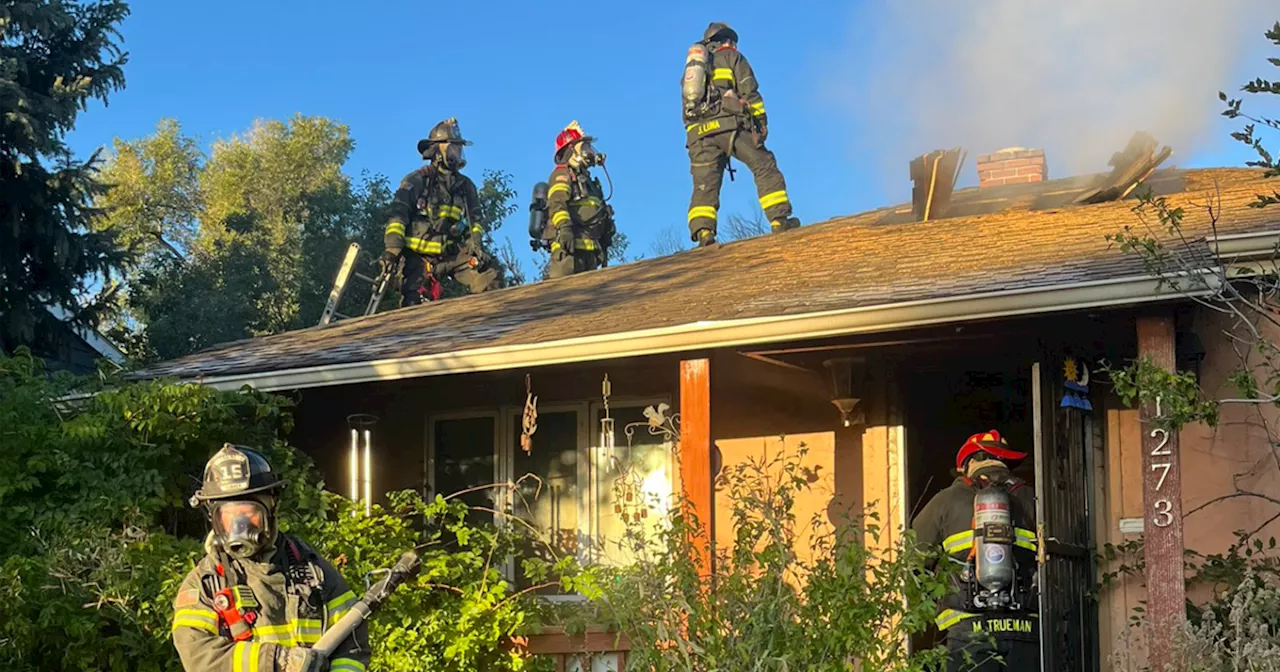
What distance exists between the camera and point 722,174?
42.6 feet

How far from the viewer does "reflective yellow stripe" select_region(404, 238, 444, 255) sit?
46.4ft

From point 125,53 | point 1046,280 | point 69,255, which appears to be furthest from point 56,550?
point 125,53

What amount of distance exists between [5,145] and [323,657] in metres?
11.5

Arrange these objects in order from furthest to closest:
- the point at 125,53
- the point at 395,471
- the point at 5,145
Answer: the point at 125,53 → the point at 5,145 → the point at 395,471

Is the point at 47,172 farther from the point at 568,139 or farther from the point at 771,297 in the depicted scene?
the point at 771,297

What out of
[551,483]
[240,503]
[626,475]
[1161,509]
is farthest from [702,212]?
[240,503]

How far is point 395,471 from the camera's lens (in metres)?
10.5

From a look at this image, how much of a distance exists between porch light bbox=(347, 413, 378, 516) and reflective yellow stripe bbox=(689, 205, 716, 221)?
3.69 m

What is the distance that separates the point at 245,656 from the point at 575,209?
10.1 metres

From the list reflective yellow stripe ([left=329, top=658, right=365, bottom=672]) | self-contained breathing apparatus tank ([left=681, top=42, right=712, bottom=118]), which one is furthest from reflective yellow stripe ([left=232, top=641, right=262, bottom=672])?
self-contained breathing apparatus tank ([left=681, top=42, right=712, bottom=118])

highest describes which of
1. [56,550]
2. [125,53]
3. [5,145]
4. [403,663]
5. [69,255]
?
[125,53]

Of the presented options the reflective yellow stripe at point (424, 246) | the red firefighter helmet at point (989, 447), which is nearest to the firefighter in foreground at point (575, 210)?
the reflective yellow stripe at point (424, 246)

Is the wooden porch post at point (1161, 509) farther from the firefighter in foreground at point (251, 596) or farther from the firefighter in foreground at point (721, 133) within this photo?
the firefighter in foreground at point (721, 133)

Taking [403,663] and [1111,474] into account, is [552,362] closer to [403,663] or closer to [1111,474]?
[403,663]
